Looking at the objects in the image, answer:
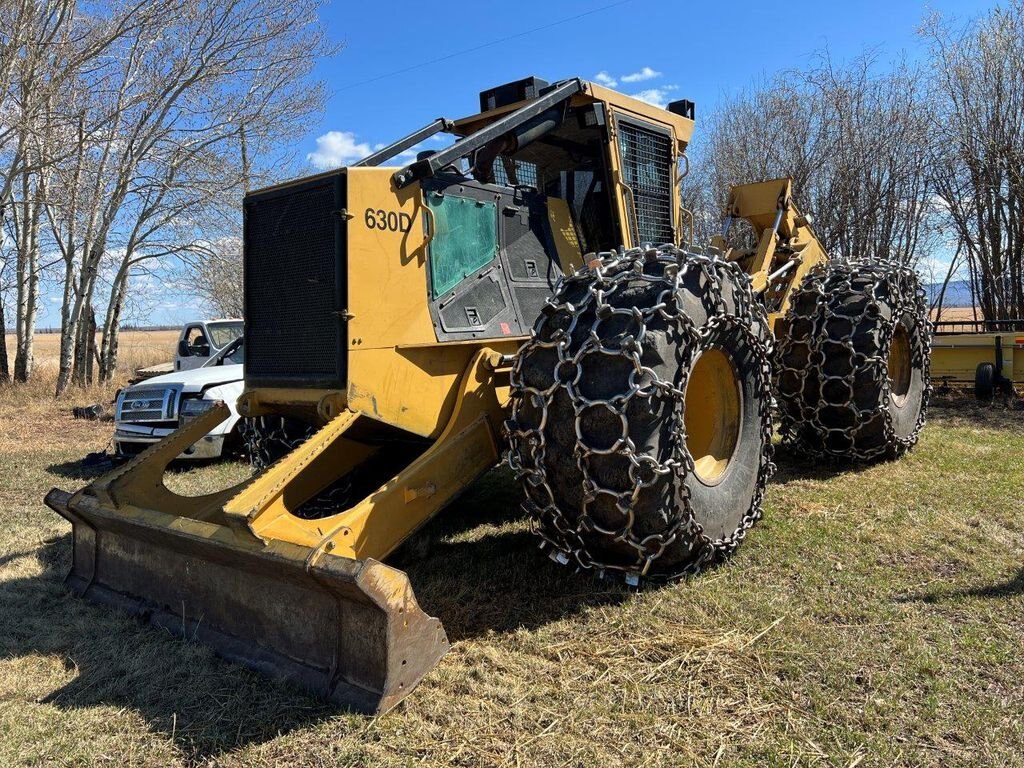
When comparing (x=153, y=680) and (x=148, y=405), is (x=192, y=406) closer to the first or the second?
(x=148, y=405)

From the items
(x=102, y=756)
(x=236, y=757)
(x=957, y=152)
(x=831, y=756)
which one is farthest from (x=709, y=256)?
(x=957, y=152)

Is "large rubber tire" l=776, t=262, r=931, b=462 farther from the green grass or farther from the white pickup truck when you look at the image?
the white pickup truck

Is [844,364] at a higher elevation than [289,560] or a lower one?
higher

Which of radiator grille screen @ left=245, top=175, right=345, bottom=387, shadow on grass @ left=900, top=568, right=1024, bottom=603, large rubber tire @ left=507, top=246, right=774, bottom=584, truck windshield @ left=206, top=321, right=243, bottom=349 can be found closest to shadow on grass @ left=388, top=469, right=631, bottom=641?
large rubber tire @ left=507, top=246, right=774, bottom=584

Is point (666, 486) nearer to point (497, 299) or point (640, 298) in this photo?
point (640, 298)

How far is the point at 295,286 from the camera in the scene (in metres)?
4.14

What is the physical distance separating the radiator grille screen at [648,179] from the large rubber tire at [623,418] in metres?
1.29

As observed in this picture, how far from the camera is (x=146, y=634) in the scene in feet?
12.8

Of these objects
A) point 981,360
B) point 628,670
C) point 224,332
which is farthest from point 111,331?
point 628,670

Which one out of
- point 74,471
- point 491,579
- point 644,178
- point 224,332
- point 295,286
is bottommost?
point 74,471

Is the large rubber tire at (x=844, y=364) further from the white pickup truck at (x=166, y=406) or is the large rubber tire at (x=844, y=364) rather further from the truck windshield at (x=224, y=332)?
the truck windshield at (x=224, y=332)

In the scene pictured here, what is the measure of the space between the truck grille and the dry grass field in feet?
13.6

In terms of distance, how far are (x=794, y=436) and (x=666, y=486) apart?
10.8ft

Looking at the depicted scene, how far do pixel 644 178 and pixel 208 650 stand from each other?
3882 millimetres
